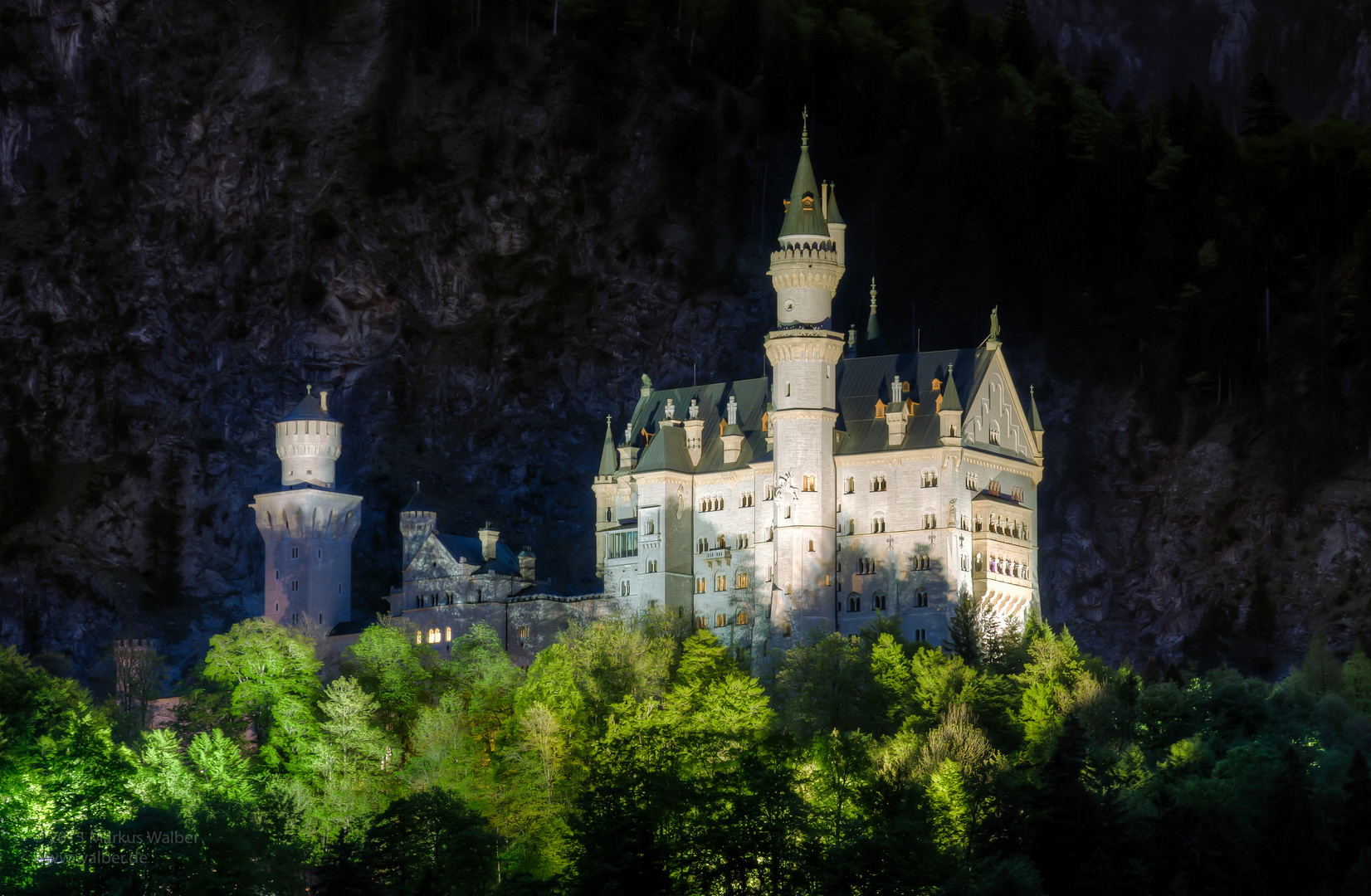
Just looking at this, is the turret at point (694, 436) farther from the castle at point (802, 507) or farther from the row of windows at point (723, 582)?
the row of windows at point (723, 582)

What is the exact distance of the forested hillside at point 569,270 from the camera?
12638 cm

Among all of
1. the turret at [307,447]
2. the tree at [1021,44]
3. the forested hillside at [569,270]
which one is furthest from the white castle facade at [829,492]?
the tree at [1021,44]

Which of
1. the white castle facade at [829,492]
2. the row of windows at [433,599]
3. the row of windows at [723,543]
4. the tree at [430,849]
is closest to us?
the tree at [430,849]

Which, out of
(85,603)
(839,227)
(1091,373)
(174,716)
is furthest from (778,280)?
(85,603)

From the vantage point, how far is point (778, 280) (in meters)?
112

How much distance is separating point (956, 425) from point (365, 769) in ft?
99.2

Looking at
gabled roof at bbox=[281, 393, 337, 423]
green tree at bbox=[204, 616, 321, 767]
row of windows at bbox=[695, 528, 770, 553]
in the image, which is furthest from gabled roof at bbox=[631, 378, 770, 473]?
green tree at bbox=[204, 616, 321, 767]

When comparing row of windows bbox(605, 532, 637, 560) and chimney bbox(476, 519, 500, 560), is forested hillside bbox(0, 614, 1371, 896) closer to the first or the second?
row of windows bbox(605, 532, 637, 560)

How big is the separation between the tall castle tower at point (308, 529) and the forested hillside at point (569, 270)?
7603 millimetres

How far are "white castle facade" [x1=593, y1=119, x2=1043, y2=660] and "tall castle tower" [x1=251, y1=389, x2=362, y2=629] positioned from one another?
51.4 feet

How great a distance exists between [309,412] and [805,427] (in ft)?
98.1

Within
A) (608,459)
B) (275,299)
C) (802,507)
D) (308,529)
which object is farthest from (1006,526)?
(275,299)

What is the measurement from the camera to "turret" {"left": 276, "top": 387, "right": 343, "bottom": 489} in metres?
125

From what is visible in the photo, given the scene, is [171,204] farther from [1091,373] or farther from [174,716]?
[1091,373]
